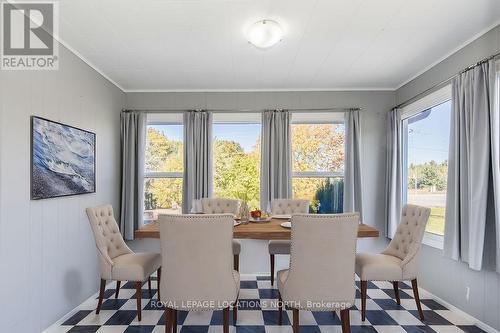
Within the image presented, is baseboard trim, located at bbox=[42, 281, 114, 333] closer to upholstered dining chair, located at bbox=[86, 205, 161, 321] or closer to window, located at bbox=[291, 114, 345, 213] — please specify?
upholstered dining chair, located at bbox=[86, 205, 161, 321]

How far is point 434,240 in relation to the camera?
3.20 metres

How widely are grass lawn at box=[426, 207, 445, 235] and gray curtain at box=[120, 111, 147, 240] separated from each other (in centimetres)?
376

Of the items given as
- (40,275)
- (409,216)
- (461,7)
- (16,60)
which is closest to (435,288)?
(409,216)

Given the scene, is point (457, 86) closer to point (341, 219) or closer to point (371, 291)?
point (341, 219)

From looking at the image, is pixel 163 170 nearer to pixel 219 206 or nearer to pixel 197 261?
pixel 219 206

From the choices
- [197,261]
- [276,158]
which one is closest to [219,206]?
[276,158]

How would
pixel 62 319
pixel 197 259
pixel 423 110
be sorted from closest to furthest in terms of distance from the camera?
pixel 197 259 → pixel 62 319 → pixel 423 110

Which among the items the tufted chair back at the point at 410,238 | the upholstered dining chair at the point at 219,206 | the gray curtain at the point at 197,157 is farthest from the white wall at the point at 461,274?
the gray curtain at the point at 197,157

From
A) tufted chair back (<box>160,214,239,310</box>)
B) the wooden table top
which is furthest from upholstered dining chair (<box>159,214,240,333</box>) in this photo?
the wooden table top

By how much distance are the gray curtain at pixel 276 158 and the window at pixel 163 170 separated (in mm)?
1248

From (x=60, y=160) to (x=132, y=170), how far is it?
1.34m

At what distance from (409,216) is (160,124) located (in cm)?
347

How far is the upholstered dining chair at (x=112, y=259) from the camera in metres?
2.54

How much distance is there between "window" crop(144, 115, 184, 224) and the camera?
416 centimetres
